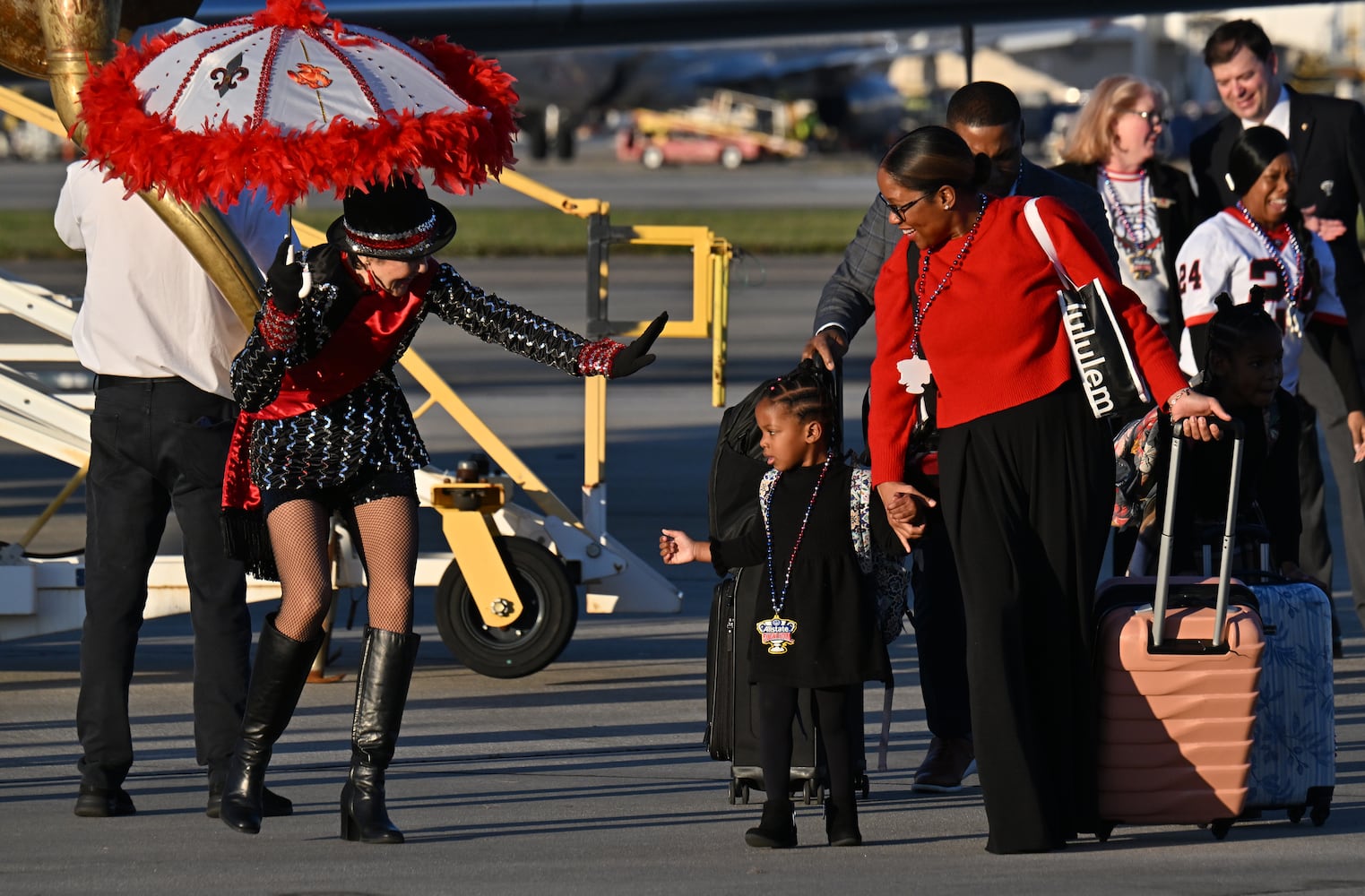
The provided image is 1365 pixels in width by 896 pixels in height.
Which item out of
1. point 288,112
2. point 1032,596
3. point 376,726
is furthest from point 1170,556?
point 288,112

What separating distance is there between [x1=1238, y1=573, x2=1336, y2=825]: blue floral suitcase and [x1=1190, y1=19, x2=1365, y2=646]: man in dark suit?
2.53 metres

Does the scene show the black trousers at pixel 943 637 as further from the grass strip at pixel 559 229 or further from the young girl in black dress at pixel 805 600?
the grass strip at pixel 559 229

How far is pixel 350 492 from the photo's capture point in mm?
4836

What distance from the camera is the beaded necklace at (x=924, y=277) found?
4738mm

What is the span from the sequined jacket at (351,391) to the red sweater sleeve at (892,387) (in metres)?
0.74

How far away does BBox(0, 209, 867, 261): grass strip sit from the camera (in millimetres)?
26828

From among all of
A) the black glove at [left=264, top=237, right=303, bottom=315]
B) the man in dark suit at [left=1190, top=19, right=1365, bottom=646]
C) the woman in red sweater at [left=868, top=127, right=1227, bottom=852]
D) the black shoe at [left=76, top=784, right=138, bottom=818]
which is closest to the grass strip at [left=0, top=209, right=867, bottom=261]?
the man in dark suit at [left=1190, top=19, right=1365, bottom=646]

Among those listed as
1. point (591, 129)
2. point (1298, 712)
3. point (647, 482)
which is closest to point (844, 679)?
point (1298, 712)

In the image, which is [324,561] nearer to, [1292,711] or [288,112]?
[288,112]

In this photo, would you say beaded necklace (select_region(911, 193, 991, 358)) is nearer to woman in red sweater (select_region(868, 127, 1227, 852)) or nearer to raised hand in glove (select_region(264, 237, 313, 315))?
woman in red sweater (select_region(868, 127, 1227, 852))

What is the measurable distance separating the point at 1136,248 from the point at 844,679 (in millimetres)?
3113

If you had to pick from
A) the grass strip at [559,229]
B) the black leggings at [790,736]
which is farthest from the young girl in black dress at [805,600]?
the grass strip at [559,229]

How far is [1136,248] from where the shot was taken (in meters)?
7.27

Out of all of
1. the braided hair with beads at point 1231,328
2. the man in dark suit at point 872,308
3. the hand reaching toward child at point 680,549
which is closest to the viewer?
the hand reaching toward child at point 680,549
